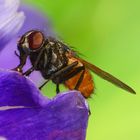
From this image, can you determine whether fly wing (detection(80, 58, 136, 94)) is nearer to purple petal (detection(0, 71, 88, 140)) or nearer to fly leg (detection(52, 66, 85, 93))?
fly leg (detection(52, 66, 85, 93))

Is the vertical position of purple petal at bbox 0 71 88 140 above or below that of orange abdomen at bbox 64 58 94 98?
above

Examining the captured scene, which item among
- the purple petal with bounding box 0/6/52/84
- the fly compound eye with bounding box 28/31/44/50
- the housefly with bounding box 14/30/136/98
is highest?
the fly compound eye with bounding box 28/31/44/50

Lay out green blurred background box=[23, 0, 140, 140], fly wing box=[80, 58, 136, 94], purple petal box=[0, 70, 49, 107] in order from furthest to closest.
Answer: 1. green blurred background box=[23, 0, 140, 140]
2. fly wing box=[80, 58, 136, 94]
3. purple petal box=[0, 70, 49, 107]

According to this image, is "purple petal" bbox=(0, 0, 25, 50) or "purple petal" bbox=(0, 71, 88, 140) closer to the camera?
"purple petal" bbox=(0, 71, 88, 140)

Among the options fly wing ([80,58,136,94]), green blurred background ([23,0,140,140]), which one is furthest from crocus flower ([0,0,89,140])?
green blurred background ([23,0,140,140])

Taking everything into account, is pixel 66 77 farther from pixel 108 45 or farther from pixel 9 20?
pixel 108 45

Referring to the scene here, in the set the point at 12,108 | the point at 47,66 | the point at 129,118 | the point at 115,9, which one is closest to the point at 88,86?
the point at 47,66

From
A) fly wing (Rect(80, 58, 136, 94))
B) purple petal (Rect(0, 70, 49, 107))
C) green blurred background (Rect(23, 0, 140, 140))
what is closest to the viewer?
purple petal (Rect(0, 70, 49, 107))
